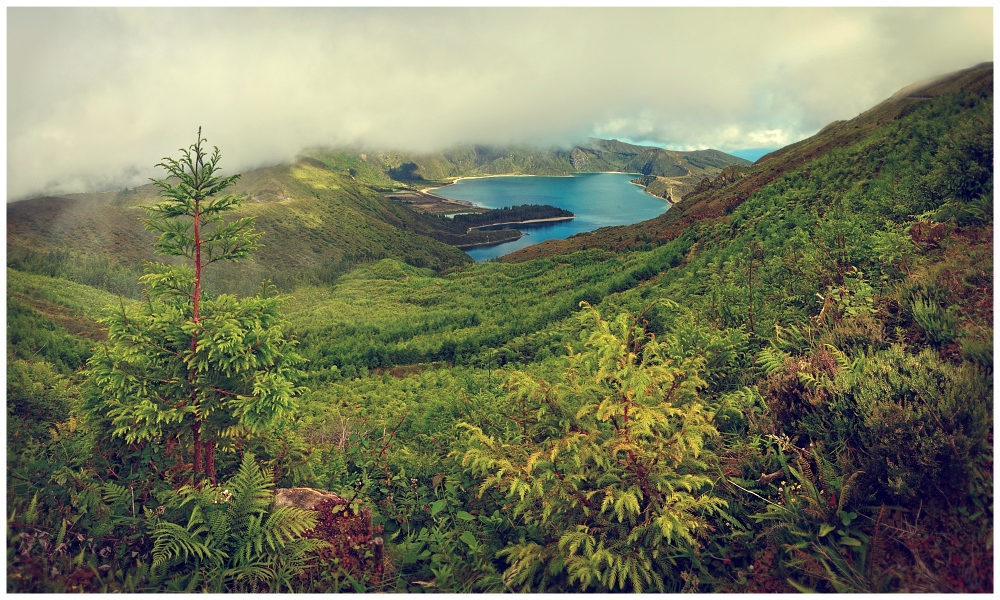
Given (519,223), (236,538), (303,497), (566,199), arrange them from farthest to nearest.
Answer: (566,199), (519,223), (303,497), (236,538)

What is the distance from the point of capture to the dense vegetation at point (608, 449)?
175 inches

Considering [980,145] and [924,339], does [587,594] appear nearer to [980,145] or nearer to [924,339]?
[924,339]

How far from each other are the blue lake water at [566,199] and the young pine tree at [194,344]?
1583 centimetres

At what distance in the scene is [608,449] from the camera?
192 inches

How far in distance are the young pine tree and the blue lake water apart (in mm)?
15831

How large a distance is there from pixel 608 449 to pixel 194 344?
223 inches

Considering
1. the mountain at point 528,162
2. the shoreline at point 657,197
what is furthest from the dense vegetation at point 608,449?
the mountain at point 528,162

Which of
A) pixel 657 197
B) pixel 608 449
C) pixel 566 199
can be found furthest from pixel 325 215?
pixel 608 449

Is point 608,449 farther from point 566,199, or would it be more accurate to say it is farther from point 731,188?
point 566,199

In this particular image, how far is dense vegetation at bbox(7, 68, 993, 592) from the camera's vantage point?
444cm

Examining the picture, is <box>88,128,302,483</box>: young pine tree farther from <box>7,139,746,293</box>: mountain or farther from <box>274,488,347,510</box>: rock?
<box>7,139,746,293</box>: mountain

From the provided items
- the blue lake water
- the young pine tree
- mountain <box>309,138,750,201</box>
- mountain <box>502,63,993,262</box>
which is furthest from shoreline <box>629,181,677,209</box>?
the young pine tree

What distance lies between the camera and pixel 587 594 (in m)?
4.47

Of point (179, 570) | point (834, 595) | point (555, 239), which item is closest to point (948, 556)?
point (834, 595)
